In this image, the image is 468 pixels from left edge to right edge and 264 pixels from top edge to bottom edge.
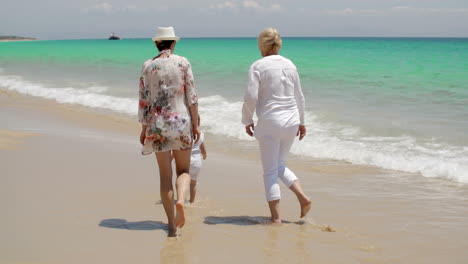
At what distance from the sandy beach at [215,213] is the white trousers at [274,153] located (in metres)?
0.37

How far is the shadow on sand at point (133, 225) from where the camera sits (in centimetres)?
428

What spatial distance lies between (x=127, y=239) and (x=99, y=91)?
46.2ft

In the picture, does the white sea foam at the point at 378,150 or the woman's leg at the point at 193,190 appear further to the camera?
the white sea foam at the point at 378,150

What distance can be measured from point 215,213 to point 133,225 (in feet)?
2.74

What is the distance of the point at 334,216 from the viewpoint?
189 inches

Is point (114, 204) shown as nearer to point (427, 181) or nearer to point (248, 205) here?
point (248, 205)

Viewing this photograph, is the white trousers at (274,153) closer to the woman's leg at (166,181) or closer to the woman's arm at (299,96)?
the woman's arm at (299,96)

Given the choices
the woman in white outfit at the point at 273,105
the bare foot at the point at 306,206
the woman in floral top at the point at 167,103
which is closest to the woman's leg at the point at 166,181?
the woman in floral top at the point at 167,103

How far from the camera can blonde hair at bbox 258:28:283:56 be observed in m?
4.34

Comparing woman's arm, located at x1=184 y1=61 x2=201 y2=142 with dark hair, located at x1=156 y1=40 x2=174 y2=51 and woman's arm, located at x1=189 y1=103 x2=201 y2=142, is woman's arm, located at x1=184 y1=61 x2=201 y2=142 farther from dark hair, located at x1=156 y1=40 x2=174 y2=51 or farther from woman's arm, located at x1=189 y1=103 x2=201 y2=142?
dark hair, located at x1=156 y1=40 x2=174 y2=51

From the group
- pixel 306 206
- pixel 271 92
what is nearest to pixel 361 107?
pixel 306 206

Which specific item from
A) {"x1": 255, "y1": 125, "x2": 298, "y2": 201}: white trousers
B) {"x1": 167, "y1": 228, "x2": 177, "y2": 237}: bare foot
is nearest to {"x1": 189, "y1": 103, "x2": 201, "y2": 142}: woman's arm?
{"x1": 255, "y1": 125, "x2": 298, "y2": 201}: white trousers

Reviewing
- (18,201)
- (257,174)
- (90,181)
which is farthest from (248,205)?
(18,201)

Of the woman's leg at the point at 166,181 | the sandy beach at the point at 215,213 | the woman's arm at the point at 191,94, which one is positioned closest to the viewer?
the sandy beach at the point at 215,213
